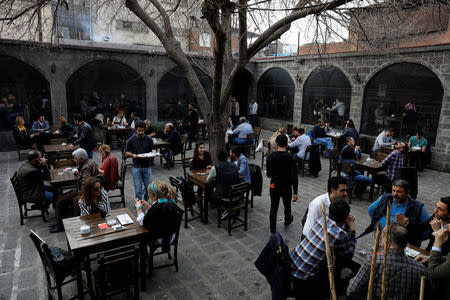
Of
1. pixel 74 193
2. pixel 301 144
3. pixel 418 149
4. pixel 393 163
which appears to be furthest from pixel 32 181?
pixel 418 149

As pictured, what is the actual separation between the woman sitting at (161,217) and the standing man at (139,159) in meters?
2.32

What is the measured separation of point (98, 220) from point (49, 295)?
1007mm

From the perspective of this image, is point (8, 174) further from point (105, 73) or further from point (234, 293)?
point (105, 73)

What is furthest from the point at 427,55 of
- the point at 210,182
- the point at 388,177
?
the point at 210,182

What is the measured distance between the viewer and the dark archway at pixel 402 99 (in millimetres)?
10852

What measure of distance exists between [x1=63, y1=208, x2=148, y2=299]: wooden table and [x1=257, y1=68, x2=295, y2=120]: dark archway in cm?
1389

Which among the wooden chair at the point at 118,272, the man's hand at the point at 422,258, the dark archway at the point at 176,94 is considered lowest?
the wooden chair at the point at 118,272

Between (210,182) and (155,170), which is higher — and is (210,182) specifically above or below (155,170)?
above

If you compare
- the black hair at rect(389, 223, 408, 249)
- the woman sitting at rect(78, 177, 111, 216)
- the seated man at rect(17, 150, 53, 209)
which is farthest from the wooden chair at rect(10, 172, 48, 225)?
the black hair at rect(389, 223, 408, 249)

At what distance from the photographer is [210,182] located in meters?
5.64

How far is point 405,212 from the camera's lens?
405 cm

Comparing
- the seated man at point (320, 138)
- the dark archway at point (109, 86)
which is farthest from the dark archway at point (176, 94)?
the seated man at point (320, 138)

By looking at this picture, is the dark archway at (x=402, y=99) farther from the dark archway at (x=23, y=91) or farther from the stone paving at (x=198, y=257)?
the dark archway at (x=23, y=91)

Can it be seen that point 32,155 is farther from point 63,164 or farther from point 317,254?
point 317,254
